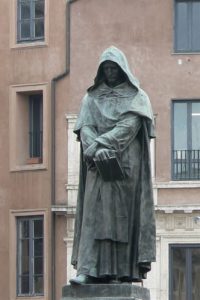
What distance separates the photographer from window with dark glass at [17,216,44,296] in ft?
183

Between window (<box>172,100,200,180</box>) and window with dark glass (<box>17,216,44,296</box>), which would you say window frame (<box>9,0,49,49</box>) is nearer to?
window (<box>172,100,200,180</box>)

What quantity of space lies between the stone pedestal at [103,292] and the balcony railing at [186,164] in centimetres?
3481

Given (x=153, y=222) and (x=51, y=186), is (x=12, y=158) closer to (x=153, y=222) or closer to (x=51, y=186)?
(x=51, y=186)

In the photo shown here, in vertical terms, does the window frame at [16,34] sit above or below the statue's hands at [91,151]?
above

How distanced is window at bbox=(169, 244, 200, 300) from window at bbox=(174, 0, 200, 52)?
19.1ft

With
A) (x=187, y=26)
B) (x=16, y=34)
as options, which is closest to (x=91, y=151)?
(x=187, y=26)

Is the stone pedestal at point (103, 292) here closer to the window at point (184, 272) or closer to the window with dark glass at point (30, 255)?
the window at point (184, 272)

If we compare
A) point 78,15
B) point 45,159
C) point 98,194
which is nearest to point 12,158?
point 45,159

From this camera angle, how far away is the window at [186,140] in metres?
54.3

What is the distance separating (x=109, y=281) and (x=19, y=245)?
36.2m

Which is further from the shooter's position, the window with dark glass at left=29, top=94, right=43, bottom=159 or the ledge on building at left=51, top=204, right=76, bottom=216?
the window with dark glass at left=29, top=94, right=43, bottom=159

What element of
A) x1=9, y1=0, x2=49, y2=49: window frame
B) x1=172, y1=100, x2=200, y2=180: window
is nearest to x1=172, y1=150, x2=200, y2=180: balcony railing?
x1=172, y1=100, x2=200, y2=180: window

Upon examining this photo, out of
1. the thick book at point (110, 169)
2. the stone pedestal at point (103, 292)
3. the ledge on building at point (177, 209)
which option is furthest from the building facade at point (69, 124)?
the stone pedestal at point (103, 292)

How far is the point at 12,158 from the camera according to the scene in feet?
185
